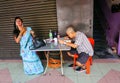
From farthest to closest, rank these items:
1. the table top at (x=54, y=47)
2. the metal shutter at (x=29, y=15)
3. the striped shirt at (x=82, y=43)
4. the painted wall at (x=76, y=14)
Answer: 1. the metal shutter at (x=29, y=15)
2. the painted wall at (x=76, y=14)
3. the striped shirt at (x=82, y=43)
4. the table top at (x=54, y=47)

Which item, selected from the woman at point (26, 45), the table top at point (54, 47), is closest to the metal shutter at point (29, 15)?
the woman at point (26, 45)

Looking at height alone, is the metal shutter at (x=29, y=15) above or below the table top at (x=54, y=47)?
above

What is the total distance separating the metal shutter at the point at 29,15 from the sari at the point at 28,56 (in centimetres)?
75

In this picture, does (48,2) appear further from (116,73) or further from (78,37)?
(116,73)

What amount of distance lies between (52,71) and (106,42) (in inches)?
101

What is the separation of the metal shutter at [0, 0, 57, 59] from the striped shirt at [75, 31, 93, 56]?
0.99m

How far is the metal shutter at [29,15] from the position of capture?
147 inches

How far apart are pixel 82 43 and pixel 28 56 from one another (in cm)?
123

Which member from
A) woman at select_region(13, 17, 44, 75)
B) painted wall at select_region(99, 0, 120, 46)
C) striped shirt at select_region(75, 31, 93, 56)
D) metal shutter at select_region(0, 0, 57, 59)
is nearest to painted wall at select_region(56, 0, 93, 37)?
metal shutter at select_region(0, 0, 57, 59)

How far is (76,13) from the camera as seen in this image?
3590 millimetres

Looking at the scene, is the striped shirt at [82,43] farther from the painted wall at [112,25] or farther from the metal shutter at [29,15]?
the painted wall at [112,25]

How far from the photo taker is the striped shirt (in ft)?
9.82

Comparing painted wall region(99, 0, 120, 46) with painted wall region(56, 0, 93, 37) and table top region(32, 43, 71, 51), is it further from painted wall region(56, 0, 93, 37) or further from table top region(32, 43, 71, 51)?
table top region(32, 43, 71, 51)

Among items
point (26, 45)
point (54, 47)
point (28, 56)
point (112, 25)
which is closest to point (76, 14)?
point (54, 47)
